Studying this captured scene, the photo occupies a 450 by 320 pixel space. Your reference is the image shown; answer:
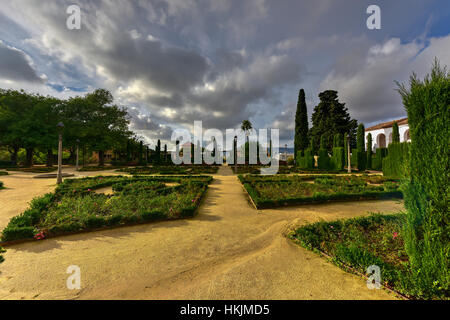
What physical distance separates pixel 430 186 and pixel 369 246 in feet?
5.98

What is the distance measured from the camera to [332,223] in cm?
418

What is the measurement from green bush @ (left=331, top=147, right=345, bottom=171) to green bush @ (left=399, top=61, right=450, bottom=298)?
20789 millimetres

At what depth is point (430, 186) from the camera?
2168mm

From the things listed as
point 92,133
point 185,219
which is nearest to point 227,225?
point 185,219

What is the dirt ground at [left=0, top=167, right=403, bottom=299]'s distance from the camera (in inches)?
86.2

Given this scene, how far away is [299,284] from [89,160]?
47.8 meters

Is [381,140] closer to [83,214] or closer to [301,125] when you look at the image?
[301,125]

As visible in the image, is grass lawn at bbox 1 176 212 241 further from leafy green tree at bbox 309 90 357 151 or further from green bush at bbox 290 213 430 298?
leafy green tree at bbox 309 90 357 151

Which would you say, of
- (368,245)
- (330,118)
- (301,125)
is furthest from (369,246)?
(330,118)

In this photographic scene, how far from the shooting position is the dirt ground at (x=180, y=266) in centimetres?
219

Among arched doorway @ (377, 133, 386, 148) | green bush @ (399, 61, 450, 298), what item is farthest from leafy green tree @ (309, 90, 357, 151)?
green bush @ (399, 61, 450, 298)

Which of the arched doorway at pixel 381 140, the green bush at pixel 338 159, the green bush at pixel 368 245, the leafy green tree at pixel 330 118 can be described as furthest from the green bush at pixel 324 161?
the arched doorway at pixel 381 140
